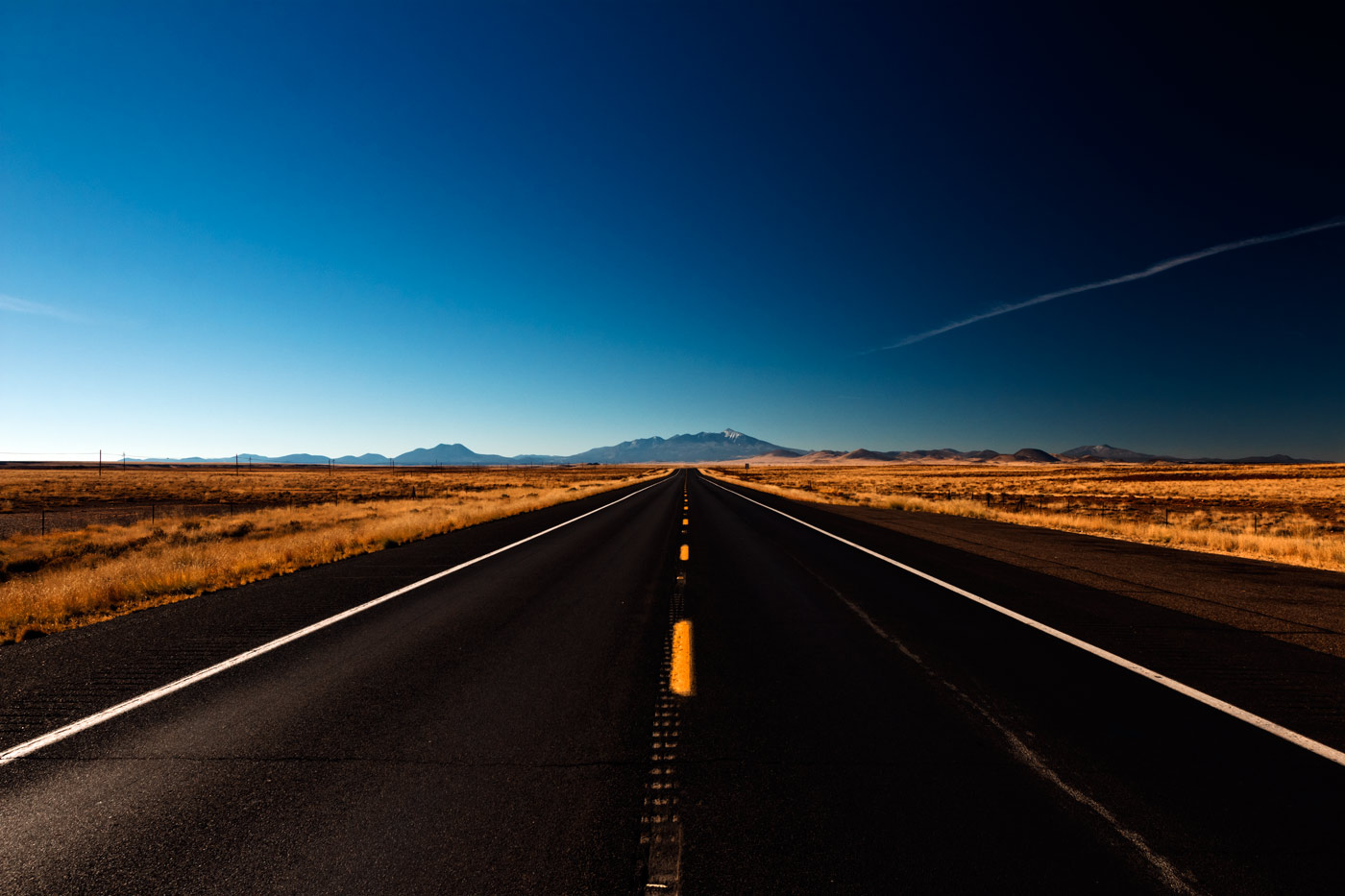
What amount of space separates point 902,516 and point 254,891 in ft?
71.0

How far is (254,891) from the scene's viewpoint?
234 cm

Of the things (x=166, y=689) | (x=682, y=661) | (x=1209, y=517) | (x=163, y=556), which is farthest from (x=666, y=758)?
(x=1209, y=517)

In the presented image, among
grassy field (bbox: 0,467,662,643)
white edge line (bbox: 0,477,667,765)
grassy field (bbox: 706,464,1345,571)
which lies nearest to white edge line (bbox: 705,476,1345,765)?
white edge line (bbox: 0,477,667,765)

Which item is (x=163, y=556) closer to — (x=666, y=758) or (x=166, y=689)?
(x=166, y=689)

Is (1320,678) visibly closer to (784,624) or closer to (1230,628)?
(1230,628)

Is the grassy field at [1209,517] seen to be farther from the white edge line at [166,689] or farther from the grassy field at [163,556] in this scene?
the grassy field at [163,556]

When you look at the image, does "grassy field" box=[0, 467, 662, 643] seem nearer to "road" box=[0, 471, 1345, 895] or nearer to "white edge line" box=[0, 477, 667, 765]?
"road" box=[0, 471, 1345, 895]

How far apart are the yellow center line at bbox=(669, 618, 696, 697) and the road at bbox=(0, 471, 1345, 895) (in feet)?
0.28

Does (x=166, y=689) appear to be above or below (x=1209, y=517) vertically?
above

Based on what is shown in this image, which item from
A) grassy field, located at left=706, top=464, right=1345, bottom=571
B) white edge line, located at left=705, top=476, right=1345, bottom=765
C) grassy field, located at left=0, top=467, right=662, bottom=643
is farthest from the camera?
grassy field, located at left=706, top=464, right=1345, bottom=571

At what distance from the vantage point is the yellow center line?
4.55 meters

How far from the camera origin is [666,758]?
11.2 ft

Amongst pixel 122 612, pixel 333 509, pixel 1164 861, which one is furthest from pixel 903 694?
pixel 333 509

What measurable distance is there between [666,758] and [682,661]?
5.88 ft
